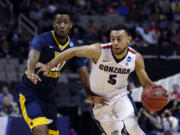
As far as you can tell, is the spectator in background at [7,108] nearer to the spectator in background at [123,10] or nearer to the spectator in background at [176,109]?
the spectator in background at [176,109]

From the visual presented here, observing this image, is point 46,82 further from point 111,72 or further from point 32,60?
point 111,72

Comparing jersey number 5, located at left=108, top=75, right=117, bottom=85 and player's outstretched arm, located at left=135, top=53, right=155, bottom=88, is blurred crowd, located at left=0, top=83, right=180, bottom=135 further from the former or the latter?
jersey number 5, located at left=108, top=75, right=117, bottom=85

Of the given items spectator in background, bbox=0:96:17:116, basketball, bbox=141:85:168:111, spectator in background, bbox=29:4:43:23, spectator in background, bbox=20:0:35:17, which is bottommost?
spectator in background, bbox=0:96:17:116

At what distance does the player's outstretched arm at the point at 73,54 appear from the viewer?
17.4ft

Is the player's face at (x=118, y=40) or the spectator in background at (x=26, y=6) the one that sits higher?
the spectator in background at (x=26, y=6)

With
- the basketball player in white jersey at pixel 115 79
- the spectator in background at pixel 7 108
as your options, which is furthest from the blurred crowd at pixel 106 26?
the basketball player in white jersey at pixel 115 79

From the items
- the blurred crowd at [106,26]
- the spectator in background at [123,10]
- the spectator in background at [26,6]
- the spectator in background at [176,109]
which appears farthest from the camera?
the spectator in background at [123,10]

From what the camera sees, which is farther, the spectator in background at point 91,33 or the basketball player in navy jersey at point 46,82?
the spectator in background at point 91,33

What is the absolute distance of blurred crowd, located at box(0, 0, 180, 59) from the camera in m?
14.1

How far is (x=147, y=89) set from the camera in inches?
241

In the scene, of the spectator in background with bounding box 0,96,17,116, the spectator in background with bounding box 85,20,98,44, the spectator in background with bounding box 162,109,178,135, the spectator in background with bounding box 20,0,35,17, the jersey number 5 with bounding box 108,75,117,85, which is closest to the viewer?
the jersey number 5 with bounding box 108,75,117,85

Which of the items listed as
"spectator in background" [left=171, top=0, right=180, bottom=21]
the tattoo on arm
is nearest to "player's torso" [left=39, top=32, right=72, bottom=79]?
the tattoo on arm

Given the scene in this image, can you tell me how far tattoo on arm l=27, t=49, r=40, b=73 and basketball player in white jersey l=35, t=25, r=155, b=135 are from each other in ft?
1.96

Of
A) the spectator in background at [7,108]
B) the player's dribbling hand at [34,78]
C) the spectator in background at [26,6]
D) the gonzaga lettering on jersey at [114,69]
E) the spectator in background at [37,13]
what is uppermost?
the spectator in background at [26,6]
